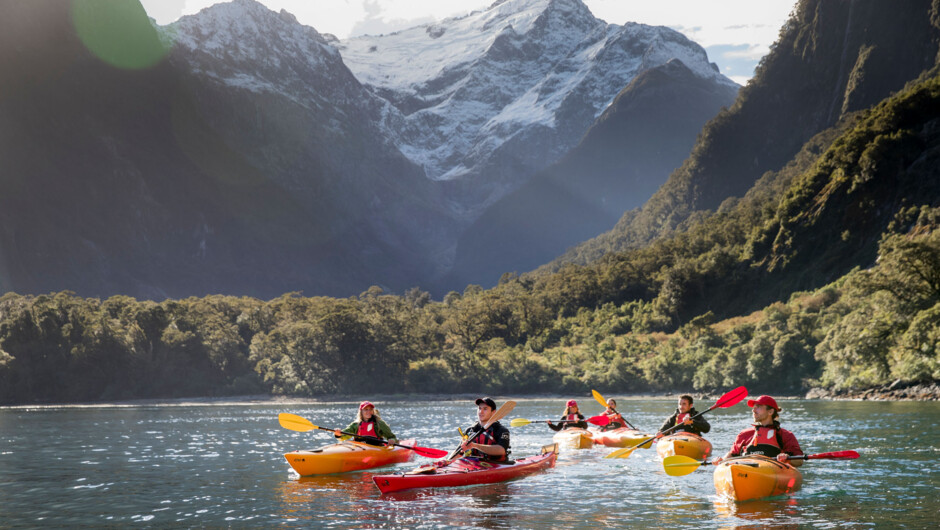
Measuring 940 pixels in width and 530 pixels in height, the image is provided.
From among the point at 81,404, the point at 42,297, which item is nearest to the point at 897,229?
the point at 81,404

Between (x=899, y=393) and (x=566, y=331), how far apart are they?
74598 mm

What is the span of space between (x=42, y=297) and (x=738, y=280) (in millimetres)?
104143

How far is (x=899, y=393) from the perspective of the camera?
54.4 meters

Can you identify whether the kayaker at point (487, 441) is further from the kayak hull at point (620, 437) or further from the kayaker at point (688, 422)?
the kayak hull at point (620, 437)

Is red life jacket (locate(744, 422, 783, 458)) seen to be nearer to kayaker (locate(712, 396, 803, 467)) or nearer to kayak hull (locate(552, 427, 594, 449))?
kayaker (locate(712, 396, 803, 467))

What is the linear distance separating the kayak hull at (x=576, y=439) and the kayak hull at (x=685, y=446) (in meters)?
6.54

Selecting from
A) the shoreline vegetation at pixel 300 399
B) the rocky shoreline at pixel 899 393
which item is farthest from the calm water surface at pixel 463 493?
the shoreline vegetation at pixel 300 399

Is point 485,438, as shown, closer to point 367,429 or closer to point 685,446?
point 367,429

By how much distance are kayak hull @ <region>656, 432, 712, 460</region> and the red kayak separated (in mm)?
5125

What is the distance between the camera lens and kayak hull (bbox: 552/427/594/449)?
103 feet

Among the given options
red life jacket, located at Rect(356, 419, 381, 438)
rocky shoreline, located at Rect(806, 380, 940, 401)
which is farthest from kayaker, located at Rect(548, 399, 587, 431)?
rocky shoreline, located at Rect(806, 380, 940, 401)

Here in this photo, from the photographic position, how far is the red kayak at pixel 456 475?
18.8 metres

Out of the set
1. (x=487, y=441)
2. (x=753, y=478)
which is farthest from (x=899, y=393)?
(x=487, y=441)

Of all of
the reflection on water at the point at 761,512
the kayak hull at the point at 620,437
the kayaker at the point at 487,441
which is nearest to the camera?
the reflection on water at the point at 761,512
